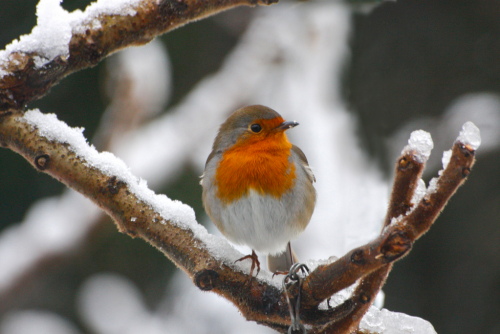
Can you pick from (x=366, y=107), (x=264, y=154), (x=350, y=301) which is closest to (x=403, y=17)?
(x=366, y=107)

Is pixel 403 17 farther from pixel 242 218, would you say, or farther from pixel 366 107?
pixel 242 218

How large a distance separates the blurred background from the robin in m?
1.09

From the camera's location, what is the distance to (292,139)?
4.95 meters

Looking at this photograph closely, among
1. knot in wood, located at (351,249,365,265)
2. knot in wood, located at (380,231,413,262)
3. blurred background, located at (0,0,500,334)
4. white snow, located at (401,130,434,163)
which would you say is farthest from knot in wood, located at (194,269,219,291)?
blurred background, located at (0,0,500,334)

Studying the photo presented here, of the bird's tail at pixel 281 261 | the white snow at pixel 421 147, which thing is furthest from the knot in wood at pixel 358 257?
the bird's tail at pixel 281 261

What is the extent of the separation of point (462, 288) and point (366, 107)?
218 cm

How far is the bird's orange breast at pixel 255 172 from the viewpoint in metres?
2.44

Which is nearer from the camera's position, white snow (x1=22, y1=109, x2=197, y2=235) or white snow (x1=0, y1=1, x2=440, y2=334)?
white snow (x1=22, y1=109, x2=197, y2=235)

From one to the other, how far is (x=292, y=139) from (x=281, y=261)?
2092 millimetres

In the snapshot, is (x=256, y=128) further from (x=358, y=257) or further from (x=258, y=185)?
(x=358, y=257)

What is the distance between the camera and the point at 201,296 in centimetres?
409

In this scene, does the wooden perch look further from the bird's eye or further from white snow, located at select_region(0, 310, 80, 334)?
white snow, located at select_region(0, 310, 80, 334)

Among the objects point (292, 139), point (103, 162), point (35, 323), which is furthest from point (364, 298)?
point (35, 323)

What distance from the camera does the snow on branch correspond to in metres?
1.77
